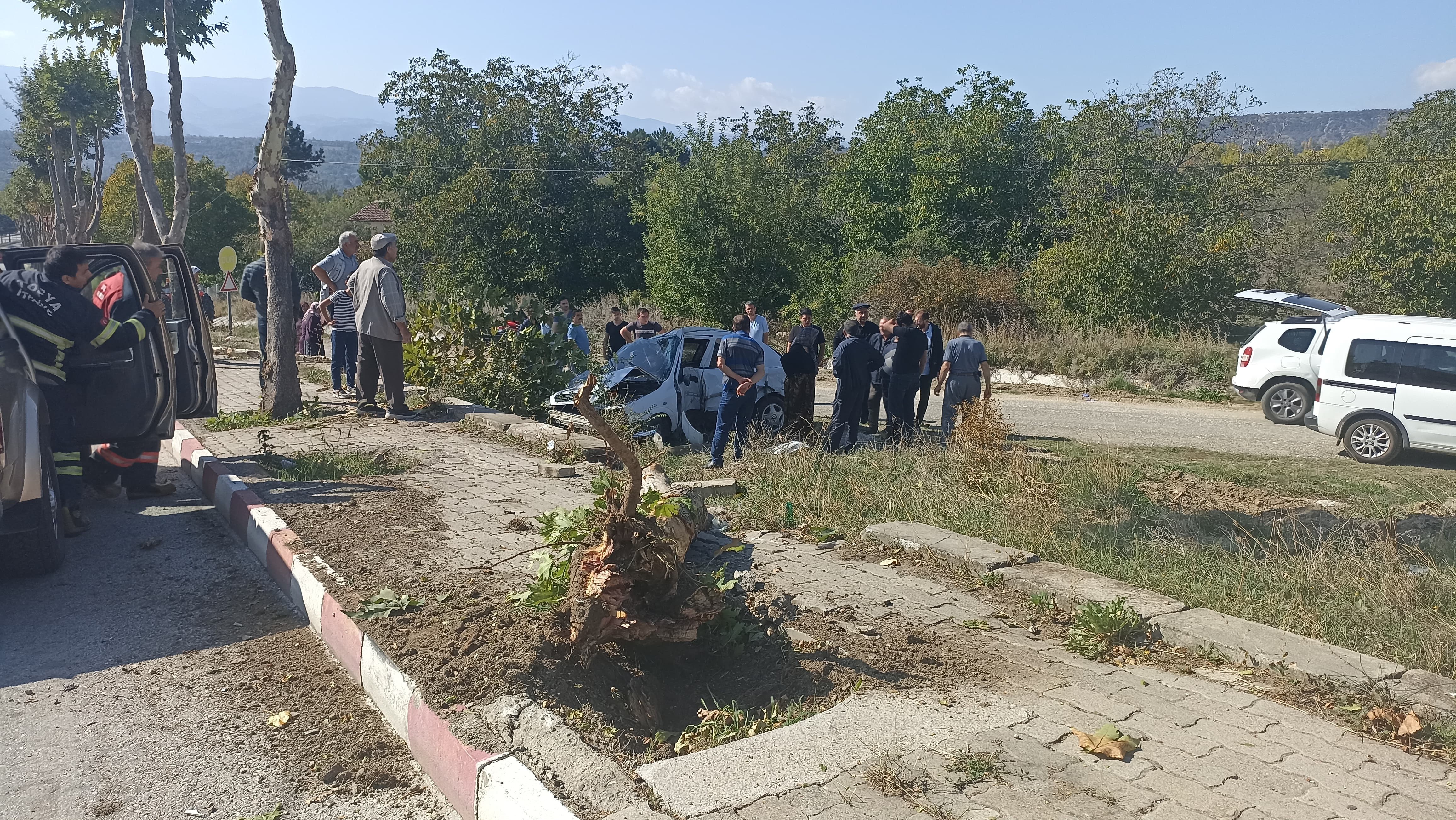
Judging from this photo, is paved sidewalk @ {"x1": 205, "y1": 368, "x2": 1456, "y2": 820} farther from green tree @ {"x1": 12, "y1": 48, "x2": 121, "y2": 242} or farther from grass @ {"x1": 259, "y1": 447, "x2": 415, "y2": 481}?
green tree @ {"x1": 12, "y1": 48, "x2": 121, "y2": 242}

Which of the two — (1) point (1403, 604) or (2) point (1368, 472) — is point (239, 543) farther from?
(2) point (1368, 472)

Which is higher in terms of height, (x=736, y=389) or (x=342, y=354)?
(x=736, y=389)

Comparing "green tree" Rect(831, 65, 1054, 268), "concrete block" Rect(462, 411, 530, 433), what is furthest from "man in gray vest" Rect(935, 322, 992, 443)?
"green tree" Rect(831, 65, 1054, 268)

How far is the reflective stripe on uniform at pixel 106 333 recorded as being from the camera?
675 cm

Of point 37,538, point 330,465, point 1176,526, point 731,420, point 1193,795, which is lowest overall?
point 330,465

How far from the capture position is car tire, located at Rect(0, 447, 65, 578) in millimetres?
5871

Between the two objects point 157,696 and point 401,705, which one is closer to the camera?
point 401,705

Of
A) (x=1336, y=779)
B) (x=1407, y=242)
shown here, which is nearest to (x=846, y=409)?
(x=1336, y=779)

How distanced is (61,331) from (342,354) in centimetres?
612

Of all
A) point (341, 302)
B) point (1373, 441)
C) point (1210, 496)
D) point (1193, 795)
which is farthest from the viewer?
point (1373, 441)

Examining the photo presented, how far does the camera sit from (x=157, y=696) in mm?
4645

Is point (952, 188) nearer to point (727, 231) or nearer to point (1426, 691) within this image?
point (727, 231)

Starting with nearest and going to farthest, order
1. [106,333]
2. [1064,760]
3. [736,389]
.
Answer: [1064,760]
[106,333]
[736,389]

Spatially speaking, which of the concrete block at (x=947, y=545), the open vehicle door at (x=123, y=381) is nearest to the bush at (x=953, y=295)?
the concrete block at (x=947, y=545)
